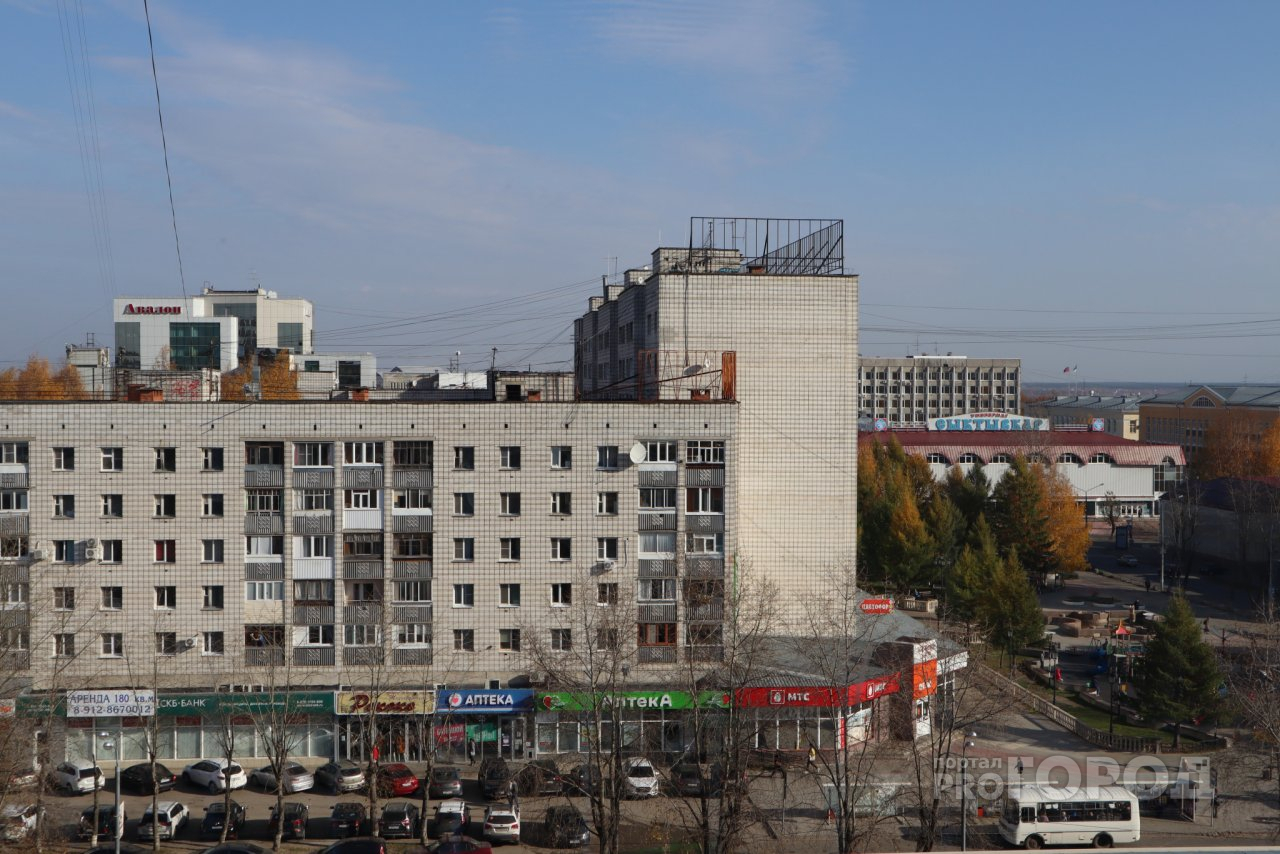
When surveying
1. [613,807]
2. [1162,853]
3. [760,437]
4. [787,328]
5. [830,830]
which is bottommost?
[830,830]

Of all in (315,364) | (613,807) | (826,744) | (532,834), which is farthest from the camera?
(315,364)

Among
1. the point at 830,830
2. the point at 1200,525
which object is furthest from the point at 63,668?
the point at 1200,525

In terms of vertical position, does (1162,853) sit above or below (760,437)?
below

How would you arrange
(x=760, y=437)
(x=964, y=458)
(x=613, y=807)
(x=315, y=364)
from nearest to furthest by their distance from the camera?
1. (x=613, y=807)
2. (x=760, y=437)
3. (x=964, y=458)
4. (x=315, y=364)

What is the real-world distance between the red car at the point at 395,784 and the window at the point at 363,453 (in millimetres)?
8024

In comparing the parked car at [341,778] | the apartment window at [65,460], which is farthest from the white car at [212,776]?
the apartment window at [65,460]

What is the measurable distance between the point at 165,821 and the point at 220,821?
117 centimetres

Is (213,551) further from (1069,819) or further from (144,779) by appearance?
(1069,819)

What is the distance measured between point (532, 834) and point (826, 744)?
9.27 m

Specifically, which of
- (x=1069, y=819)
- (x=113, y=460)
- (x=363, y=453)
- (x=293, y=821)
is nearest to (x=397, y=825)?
(x=293, y=821)

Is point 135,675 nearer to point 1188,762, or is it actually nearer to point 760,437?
point 760,437

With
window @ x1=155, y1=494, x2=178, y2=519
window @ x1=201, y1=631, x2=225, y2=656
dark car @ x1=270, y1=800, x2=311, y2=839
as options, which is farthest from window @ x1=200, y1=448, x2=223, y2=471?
dark car @ x1=270, y1=800, x2=311, y2=839

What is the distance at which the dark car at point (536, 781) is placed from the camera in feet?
94.5

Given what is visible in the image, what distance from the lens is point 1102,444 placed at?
84938 mm
